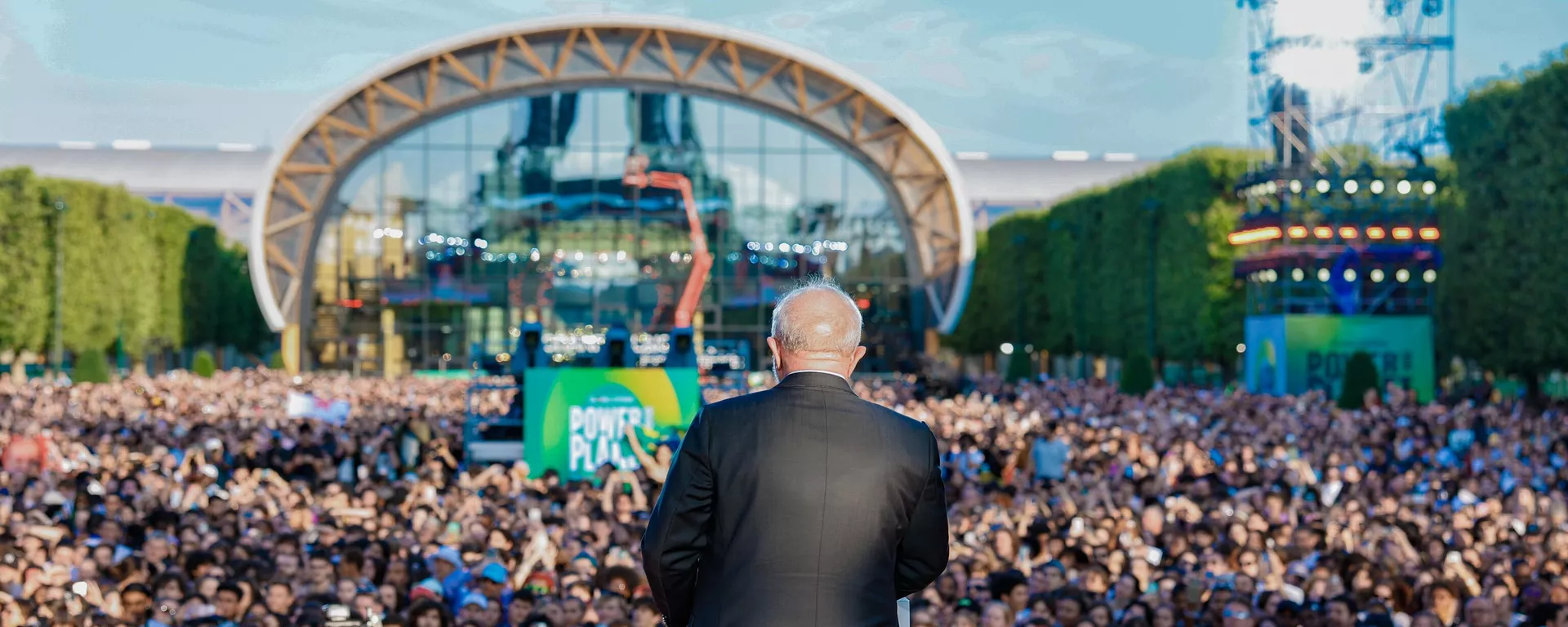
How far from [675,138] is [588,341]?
26.1 feet

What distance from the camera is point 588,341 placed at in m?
59.4

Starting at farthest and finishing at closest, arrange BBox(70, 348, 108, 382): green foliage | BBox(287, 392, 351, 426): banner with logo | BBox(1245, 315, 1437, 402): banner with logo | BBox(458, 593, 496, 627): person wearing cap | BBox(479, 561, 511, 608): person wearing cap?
BBox(70, 348, 108, 382): green foliage < BBox(1245, 315, 1437, 402): banner with logo < BBox(287, 392, 351, 426): banner with logo < BBox(479, 561, 511, 608): person wearing cap < BBox(458, 593, 496, 627): person wearing cap

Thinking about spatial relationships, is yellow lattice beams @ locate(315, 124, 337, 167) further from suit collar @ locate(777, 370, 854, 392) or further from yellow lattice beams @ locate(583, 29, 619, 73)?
suit collar @ locate(777, 370, 854, 392)

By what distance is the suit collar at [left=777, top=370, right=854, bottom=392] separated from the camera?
13.4 ft

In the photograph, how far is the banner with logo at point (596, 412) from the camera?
2233 centimetres

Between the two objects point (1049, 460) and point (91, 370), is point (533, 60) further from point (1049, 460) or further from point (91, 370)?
point (1049, 460)

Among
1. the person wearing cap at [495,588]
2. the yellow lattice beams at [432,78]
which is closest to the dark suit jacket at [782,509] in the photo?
the person wearing cap at [495,588]

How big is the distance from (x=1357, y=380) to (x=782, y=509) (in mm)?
32003

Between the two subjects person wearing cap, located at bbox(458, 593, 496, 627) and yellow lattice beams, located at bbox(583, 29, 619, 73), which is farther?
yellow lattice beams, located at bbox(583, 29, 619, 73)

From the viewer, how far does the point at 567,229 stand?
61.1m

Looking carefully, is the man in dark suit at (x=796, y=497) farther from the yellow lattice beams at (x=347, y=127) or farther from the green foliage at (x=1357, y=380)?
the yellow lattice beams at (x=347, y=127)

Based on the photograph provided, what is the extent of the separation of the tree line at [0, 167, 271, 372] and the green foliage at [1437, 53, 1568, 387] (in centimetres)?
4009

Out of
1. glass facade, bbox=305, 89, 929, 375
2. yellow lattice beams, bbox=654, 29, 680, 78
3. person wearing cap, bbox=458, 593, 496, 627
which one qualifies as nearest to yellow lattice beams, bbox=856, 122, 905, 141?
glass facade, bbox=305, 89, 929, 375

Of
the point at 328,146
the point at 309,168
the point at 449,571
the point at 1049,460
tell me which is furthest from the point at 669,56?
the point at 449,571
